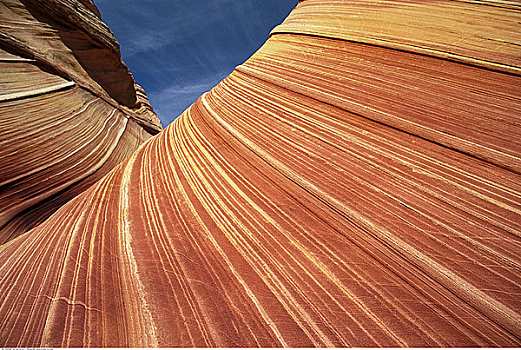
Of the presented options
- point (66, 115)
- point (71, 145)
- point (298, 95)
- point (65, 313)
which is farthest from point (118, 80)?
point (65, 313)

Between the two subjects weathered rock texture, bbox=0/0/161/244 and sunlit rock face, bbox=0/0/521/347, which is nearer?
sunlit rock face, bbox=0/0/521/347

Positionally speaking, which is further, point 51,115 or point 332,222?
point 51,115

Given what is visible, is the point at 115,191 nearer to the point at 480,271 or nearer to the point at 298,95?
the point at 298,95

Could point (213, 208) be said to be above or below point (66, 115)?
above

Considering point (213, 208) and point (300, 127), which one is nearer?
point (213, 208)

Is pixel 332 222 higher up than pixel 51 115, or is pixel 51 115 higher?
pixel 332 222
